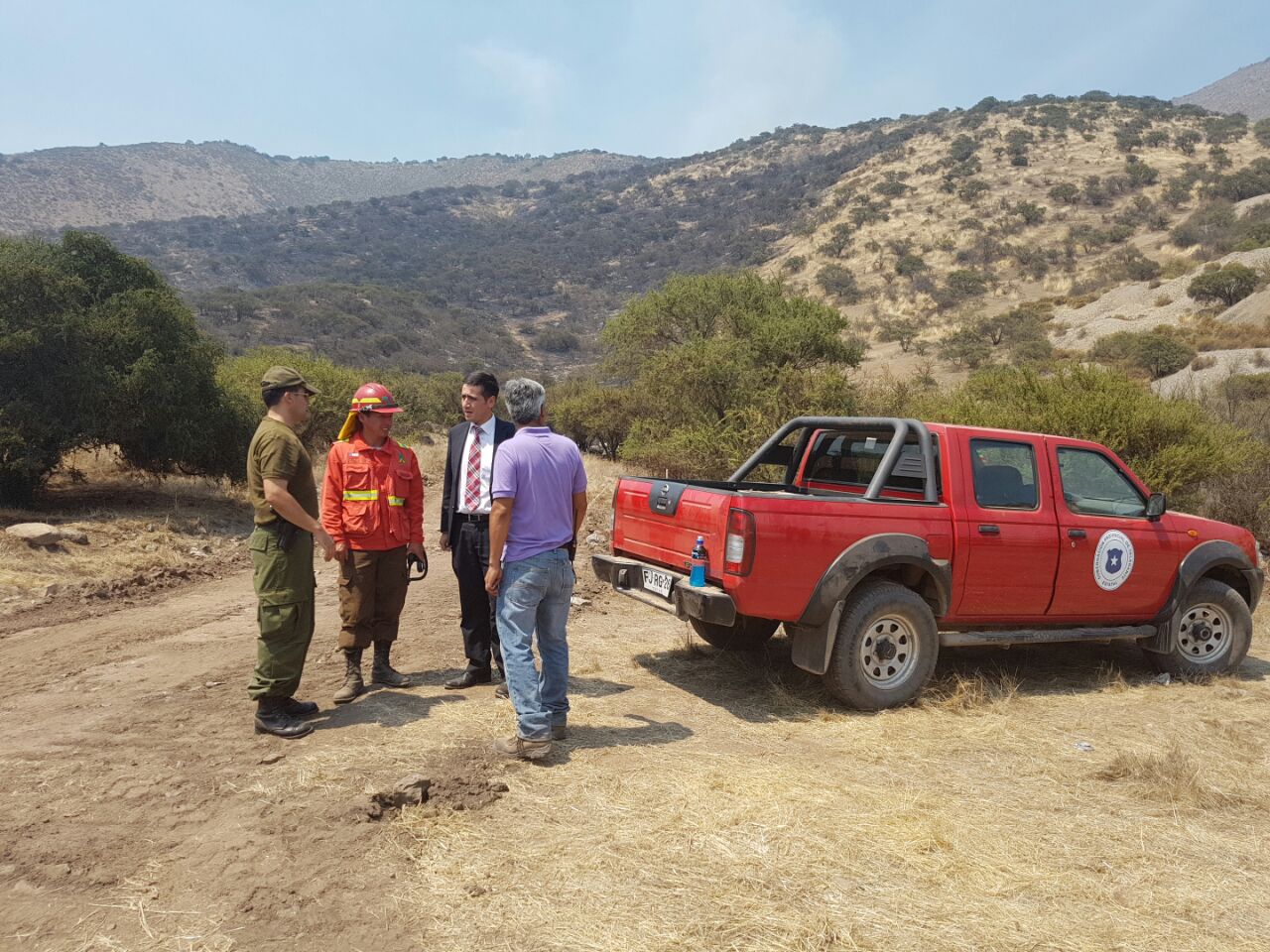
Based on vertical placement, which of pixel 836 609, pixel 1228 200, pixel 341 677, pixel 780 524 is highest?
pixel 1228 200

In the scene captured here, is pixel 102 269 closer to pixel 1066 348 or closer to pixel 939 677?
pixel 939 677

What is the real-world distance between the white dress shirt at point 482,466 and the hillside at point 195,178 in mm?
100170

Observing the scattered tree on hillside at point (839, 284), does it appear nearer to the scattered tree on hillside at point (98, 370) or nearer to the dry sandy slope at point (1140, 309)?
the dry sandy slope at point (1140, 309)

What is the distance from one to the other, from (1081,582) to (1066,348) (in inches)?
1175

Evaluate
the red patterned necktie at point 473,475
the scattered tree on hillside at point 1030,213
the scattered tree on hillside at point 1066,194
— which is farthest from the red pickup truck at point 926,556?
the scattered tree on hillside at point 1066,194

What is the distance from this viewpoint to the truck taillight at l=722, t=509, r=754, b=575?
186 inches

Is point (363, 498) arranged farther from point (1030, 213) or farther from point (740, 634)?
point (1030, 213)

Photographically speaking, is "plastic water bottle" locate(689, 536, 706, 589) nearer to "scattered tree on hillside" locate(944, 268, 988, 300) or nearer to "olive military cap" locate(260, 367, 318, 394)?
"olive military cap" locate(260, 367, 318, 394)

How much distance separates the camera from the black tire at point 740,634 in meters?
6.44

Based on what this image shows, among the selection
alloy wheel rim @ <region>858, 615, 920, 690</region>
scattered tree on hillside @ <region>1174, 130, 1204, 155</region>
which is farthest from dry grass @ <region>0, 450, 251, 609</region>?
scattered tree on hillside @ <region>1174, 130, 1204, 155</region>

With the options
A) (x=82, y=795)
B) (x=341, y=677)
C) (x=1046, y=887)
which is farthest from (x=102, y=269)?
(x=1046, y=887)

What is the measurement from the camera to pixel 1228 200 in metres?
48.7

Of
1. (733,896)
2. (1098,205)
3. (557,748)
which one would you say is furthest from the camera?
(1098,205)

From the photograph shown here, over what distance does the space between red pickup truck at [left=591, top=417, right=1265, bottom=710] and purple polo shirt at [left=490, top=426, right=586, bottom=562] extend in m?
1.08
